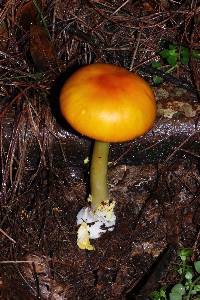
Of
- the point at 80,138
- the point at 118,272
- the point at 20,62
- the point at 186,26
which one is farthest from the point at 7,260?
the point at 186,26

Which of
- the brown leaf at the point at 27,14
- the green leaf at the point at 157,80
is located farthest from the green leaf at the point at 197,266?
the brown leaf at the point at 27,14

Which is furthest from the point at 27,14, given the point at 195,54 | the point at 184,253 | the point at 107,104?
the point at 184,253

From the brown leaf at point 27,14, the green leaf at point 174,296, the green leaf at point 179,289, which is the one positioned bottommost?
the green leaf at point 174,296

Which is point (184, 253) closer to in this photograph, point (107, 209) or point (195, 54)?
point (107, 209)

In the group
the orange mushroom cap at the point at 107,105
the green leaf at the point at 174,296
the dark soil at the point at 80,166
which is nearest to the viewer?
the orange mushroom cap at the point at 107,105

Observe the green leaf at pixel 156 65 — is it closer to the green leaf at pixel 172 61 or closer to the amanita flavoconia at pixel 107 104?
the green leaf at pixel 172 61

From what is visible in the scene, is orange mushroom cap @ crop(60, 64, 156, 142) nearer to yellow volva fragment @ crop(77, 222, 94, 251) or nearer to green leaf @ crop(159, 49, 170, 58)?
yellow volva fragment @ crop(77, 222, 94, 251)

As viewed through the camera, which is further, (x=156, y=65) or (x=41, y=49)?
(x=156, y=65)
